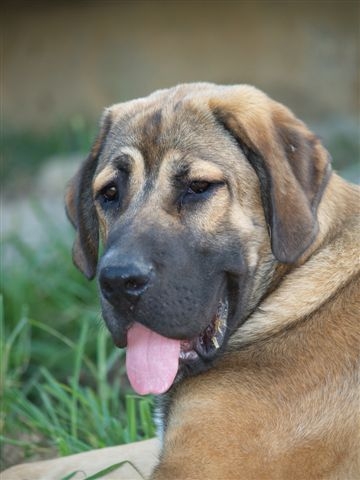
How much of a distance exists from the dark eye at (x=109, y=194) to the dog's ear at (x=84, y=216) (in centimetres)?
38

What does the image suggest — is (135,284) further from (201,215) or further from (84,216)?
(84,216)

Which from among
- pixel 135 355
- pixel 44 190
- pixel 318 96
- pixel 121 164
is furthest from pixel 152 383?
pixel 318 96

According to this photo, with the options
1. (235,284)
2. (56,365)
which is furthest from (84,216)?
(56,365)

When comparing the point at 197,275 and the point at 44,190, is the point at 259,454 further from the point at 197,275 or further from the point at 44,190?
the point at 44,190

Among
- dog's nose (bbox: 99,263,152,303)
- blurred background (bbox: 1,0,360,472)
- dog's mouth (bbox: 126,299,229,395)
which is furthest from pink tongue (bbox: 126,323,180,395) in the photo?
blurred background (bbox: 1,0,360,472)

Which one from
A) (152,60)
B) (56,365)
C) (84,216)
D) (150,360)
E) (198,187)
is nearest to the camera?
(150,360)

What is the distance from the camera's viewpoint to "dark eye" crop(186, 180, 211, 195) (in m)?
3.91

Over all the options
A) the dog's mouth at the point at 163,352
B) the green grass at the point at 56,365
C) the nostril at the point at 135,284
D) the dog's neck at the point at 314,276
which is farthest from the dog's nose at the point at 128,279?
the green grass at the point at 56,365

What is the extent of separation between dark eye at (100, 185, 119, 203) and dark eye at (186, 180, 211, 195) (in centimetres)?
39

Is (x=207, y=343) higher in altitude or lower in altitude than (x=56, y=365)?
higher

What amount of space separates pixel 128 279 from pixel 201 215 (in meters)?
0.43

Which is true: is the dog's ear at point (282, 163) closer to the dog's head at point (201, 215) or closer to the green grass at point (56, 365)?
the dog's head at point (201, 215)

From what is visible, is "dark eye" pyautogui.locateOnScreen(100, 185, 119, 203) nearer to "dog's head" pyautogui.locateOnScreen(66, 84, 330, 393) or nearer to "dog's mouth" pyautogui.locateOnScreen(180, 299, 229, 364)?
"dog's head" pyautogui.locateOnScreen(66, 84, 330, 393)

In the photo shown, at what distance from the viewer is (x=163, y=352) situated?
151 inches
